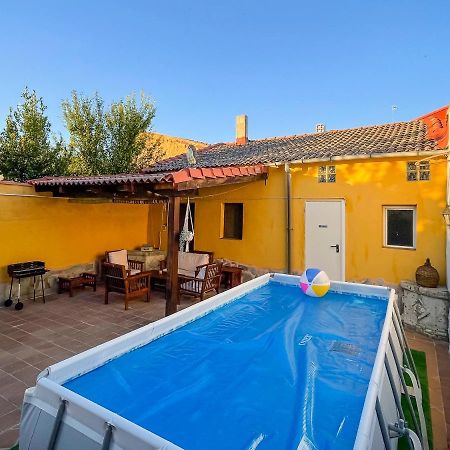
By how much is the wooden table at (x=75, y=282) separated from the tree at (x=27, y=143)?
251 inches

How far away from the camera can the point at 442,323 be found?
6797 mm

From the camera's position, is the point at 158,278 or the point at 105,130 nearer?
the point at 158,278

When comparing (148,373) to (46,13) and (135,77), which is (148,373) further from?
(135,77)

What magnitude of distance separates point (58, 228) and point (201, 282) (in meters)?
5.24

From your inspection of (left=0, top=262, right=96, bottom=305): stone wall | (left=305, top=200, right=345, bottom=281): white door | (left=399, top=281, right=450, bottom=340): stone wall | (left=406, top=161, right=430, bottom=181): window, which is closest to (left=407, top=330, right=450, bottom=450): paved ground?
(left=399, top=281, right=450, bottom=340): stone wall

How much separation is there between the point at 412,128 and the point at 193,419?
11.5 meters

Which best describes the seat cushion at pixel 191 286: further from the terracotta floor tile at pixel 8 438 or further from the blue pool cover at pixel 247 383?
the terracotta floor tile at pixel 8 438

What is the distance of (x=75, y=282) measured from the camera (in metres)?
9.88

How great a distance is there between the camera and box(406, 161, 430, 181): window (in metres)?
7.60

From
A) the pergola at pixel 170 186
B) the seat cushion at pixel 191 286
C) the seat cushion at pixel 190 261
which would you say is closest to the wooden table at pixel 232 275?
the seat cushion at pixel 190 261

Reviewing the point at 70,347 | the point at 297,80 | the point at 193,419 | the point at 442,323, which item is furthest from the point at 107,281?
the point at 297,80

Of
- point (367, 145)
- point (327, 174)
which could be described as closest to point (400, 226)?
point (327, 174)

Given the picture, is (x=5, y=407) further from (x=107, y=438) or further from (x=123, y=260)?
(x=123, y=260)

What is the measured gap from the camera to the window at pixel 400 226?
26.1 feet
